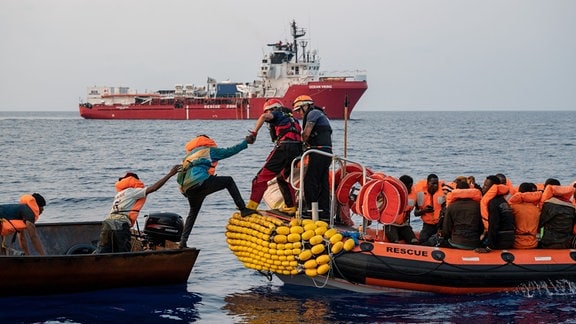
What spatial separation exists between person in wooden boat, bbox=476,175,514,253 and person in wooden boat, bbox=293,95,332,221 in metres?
2.20

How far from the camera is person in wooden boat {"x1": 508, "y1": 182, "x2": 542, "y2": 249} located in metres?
11.2

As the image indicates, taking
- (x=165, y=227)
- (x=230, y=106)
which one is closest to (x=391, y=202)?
(x=165, y=227)

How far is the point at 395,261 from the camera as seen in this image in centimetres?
1111

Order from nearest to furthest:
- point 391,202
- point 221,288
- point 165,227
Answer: point 391,202 < point 165,227 < point 221,288

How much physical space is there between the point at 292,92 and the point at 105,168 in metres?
46.9

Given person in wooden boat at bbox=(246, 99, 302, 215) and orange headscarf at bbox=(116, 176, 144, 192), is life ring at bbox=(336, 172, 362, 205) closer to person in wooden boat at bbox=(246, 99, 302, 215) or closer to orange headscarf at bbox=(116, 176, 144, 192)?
person in wooden boat at bbox=(246, 99, 302, 215)

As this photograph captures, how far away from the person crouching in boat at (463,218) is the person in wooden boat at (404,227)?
2.42 feet

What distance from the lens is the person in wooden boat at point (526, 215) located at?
11211mm

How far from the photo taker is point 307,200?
11867 mm

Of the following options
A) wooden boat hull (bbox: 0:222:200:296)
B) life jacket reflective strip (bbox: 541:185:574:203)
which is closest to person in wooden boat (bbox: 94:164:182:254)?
wooden boat hull (bbox: 0:222:200:296)

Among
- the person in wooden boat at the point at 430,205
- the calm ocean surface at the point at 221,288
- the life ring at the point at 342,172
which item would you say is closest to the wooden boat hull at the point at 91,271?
the calm ocean surface at the point at 221,288

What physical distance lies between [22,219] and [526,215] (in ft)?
22.0

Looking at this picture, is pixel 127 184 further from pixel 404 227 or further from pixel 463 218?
pixel 463 218

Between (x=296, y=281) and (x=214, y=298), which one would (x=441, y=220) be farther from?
(x=214, y=298)
